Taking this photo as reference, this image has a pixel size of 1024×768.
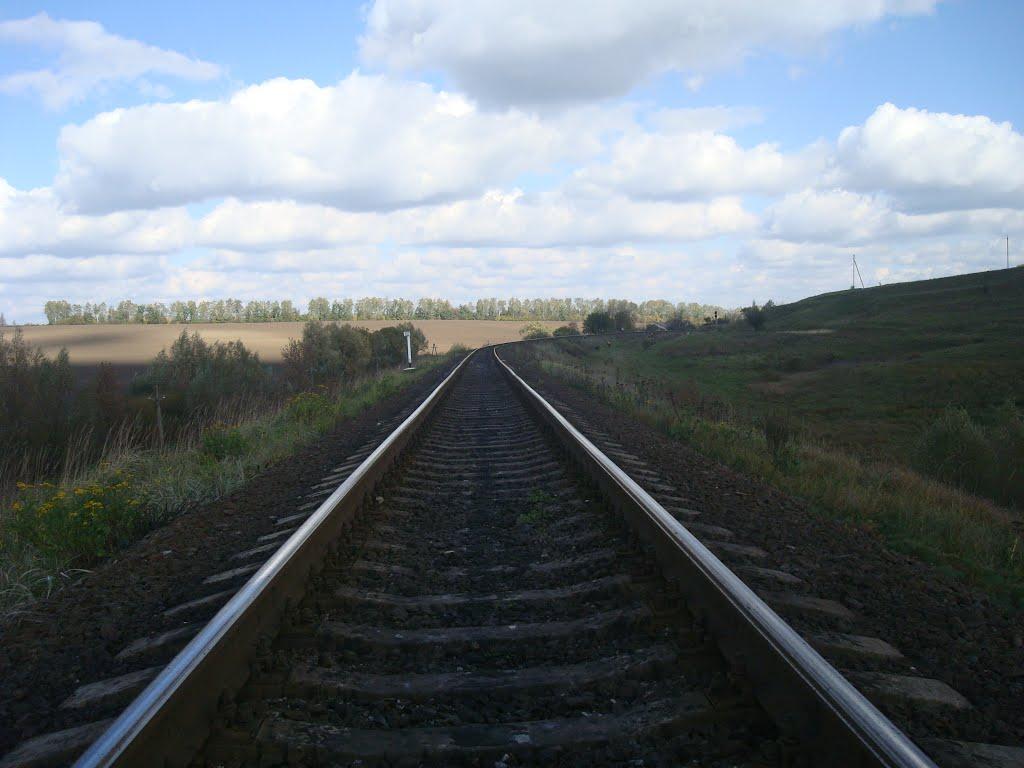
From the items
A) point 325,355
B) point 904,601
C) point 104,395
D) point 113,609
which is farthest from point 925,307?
point 113,609

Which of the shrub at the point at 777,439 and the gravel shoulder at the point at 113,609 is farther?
the shrub at the point at 777,439

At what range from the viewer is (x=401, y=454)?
26.1 feet

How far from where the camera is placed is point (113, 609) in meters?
4.06

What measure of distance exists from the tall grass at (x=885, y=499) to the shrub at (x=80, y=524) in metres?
6.02

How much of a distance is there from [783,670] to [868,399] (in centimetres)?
3034

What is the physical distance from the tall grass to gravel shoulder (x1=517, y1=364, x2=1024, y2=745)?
383mm

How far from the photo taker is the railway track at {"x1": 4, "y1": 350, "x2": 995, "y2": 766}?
2.36 meters

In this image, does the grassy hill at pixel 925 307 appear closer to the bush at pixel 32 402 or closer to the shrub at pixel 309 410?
the shrub at pixel 309 410

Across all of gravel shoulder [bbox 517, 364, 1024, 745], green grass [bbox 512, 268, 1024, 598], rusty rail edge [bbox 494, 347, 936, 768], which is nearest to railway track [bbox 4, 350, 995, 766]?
rusty rail edge [bbox 494, 347, 936, 768]

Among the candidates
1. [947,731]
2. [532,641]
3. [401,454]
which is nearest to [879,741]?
[947,731]

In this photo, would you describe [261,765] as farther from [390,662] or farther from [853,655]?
[853,655]

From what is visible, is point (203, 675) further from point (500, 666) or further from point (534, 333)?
point (534, 333)

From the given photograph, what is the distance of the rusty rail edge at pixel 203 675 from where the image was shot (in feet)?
7.12

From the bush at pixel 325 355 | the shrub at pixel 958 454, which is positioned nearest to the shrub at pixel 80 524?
the shrub at pixel 958 454
